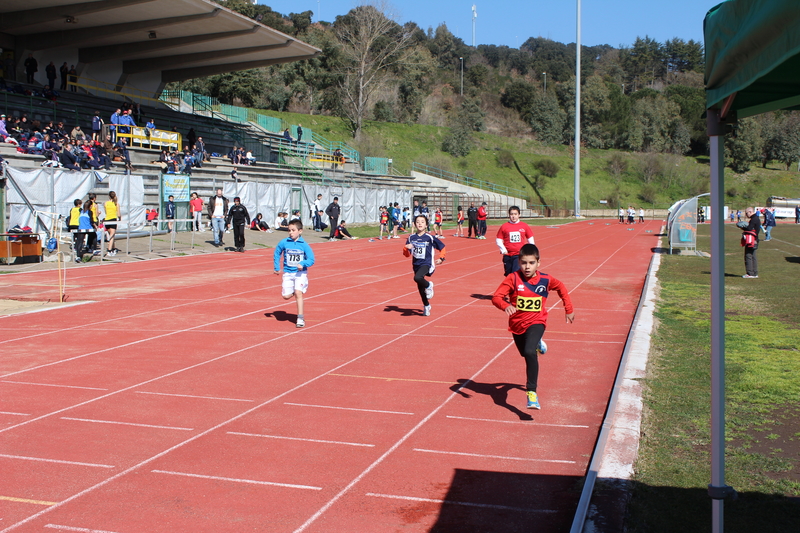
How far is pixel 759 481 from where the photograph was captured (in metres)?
5.11

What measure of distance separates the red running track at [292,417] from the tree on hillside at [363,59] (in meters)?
65.8

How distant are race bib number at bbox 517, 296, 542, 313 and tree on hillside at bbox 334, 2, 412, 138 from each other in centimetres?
7028

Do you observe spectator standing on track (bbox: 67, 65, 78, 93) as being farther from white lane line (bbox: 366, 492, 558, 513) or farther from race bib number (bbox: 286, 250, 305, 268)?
white lane line (bbox: 366, 492, 558, 513)

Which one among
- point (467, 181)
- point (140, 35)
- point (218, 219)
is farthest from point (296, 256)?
point (467, 181)

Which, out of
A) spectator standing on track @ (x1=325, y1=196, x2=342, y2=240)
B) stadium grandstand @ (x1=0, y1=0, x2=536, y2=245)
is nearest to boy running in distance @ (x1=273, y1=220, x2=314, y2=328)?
stadium grandstand @ (x1=0, y1=0, x2=536, y2=245)

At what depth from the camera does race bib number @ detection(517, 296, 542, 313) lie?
6.98 m

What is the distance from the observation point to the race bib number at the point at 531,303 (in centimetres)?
698

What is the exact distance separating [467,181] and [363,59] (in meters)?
18.5

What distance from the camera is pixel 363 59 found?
7688cm

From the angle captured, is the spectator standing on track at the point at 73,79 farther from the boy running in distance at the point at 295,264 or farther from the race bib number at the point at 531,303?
the race bib number at the point at 531,303

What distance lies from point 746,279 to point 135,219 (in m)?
21.7

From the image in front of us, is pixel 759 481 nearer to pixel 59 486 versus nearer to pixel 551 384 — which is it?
pixel 551 384

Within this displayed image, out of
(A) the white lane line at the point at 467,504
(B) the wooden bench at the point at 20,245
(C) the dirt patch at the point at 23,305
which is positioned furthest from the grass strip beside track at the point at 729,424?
(B) the wooden bench at the point at 20,245

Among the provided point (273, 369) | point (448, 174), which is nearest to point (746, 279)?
point (273, 369)
